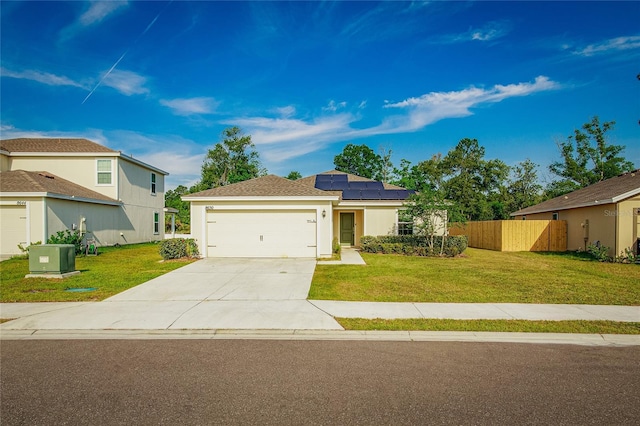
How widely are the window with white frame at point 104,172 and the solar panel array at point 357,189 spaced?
12857 millimetres

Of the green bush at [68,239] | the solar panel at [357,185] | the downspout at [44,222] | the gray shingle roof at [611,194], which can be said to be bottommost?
the green bush at [68,239]

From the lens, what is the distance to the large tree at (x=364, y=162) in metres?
48.3

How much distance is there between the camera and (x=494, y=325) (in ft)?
20.9

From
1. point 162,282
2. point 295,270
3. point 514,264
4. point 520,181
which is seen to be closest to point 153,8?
point 162,282

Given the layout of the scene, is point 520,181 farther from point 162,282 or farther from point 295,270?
point 162,282

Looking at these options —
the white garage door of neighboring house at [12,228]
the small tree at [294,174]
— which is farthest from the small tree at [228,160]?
the white garage door of neighboring house at [12,228]

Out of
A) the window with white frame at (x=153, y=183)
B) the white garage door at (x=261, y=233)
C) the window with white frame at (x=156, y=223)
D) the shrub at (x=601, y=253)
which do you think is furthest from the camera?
the window with white frame at (x=156, y=223)

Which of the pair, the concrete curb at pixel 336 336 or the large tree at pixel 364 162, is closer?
the concrete curb at pixel 336 336

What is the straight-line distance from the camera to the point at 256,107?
24375mm

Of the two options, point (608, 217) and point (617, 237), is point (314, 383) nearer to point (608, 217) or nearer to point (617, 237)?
point (617, 237)

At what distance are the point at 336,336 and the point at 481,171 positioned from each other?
42.0 metres

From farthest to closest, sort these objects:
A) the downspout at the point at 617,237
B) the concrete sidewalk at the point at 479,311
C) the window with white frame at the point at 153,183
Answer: the window with white frame at the point at 153,183, the downspout at the point at 617,237, the concrete sidewalk at the point at 479,311

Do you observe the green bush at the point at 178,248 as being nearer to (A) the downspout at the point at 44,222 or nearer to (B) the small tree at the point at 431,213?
(A) the downspout at the point at 44,222

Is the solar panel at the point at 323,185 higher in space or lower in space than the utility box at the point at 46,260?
higher
